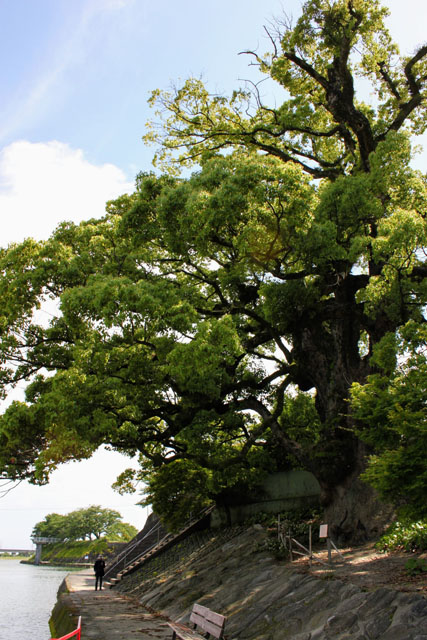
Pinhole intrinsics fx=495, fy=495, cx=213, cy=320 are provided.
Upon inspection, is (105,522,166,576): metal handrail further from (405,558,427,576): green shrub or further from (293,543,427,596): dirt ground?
(405,558,427,576): green shrub

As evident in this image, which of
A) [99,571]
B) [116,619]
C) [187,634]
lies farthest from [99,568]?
[187,634]

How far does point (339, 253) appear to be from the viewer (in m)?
13.2

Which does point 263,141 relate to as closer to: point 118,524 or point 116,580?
point 116,580

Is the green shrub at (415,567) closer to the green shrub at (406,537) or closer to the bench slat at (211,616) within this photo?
the green shrub at (406,537)

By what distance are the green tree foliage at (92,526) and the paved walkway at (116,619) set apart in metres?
60.4

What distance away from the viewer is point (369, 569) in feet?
30.7

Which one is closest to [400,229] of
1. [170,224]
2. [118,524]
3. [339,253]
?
[339,253]

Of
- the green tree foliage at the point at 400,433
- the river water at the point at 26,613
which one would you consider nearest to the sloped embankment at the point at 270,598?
the green tree foliage at the point at 400,433

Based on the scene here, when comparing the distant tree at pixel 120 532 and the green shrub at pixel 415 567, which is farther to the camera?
the distant tree at pixel 120 532

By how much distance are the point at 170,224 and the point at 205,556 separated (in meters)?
11.9

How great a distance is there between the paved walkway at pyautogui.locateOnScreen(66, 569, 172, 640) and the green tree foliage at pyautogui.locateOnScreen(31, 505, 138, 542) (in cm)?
6037

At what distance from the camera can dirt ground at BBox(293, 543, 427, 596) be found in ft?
25.4

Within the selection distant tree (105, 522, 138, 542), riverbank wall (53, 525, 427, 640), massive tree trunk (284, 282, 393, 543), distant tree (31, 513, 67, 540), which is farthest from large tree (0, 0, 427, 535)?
distant tree (31, 513, 67, 540)

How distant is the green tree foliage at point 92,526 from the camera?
7444cm
